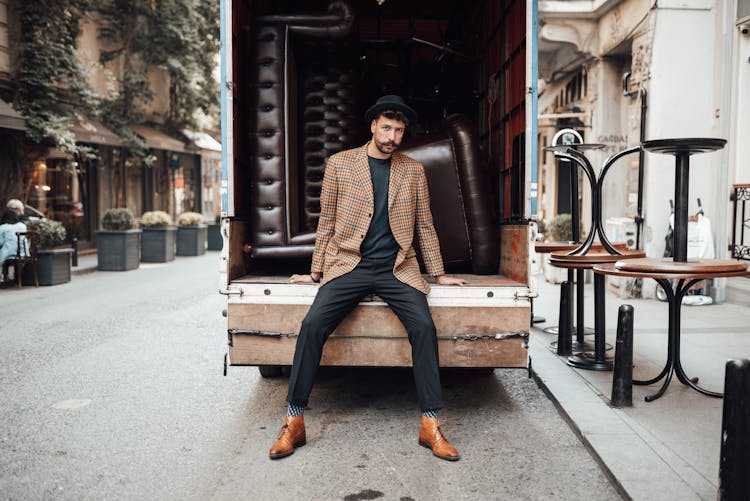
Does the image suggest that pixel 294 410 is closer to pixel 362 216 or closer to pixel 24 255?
pixel 362 216

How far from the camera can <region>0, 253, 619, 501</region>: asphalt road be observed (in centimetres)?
353

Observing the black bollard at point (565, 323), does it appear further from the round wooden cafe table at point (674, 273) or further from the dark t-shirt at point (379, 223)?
the dark t-shirt at point (379, 223)

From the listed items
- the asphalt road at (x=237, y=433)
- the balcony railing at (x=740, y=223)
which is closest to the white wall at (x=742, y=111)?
the balcony railing at (x=740, y=223)

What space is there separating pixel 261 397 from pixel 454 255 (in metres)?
1.91

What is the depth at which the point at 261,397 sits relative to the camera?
5238mm

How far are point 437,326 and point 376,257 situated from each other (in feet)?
1.99

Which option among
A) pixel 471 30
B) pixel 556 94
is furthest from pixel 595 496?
pixel 556 94

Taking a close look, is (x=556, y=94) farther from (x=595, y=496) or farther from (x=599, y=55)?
(x=595, y=496)

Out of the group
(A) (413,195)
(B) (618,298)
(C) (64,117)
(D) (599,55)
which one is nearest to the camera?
(A) (413,195)

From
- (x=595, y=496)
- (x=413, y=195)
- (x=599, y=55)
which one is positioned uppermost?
(x=599, y=55)

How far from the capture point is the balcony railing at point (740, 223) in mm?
9203

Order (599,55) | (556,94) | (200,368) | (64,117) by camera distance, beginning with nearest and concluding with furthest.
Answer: (200,368)
(599,55)
(64,117)
(556,94)

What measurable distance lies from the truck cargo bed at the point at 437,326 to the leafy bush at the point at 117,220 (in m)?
12.2

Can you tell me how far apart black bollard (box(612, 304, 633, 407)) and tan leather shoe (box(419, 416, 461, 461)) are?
1.40 metres
